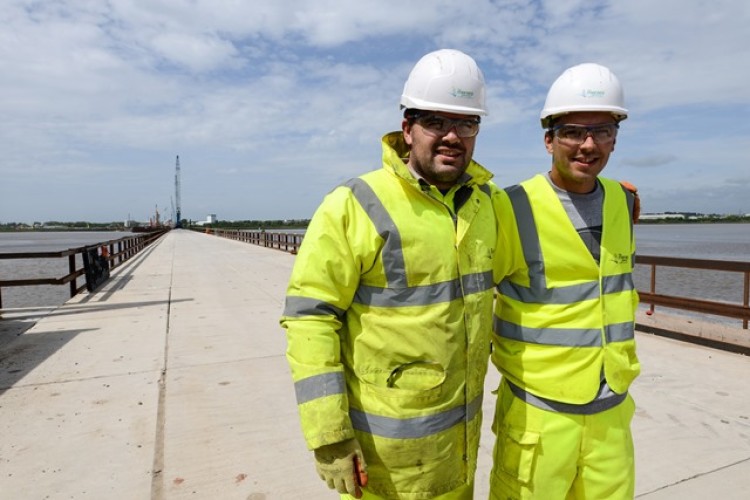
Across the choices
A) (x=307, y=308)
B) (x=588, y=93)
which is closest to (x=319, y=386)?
(x=307, y=308)

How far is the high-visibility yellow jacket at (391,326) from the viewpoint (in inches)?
66.0

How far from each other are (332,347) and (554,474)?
979 mm

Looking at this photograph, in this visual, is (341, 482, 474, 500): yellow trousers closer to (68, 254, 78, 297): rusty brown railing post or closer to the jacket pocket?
the jacket pocket

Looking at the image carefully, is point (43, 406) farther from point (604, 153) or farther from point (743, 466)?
point (743, 466)

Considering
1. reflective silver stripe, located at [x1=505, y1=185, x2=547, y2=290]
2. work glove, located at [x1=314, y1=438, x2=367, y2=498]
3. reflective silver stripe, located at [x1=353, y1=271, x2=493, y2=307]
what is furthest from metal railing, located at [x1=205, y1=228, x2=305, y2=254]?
work glove, located at [x1=314, y1=438, x2=367, y2=498]

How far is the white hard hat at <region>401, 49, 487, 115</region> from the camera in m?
1.80

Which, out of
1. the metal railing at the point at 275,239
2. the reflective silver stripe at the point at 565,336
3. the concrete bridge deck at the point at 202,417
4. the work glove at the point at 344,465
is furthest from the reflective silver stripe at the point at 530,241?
the metal railing at the point at 275,239

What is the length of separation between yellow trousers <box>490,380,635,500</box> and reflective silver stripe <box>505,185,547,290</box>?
0.49 m

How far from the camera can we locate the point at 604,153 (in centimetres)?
204

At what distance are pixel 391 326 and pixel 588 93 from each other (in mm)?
1265

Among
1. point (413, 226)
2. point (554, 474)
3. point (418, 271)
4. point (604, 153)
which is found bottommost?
point (554, 474)

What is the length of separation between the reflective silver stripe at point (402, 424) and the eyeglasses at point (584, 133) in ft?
3.92

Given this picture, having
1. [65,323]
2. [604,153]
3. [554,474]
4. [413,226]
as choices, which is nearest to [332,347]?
[413,226]

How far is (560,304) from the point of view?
1957mm
